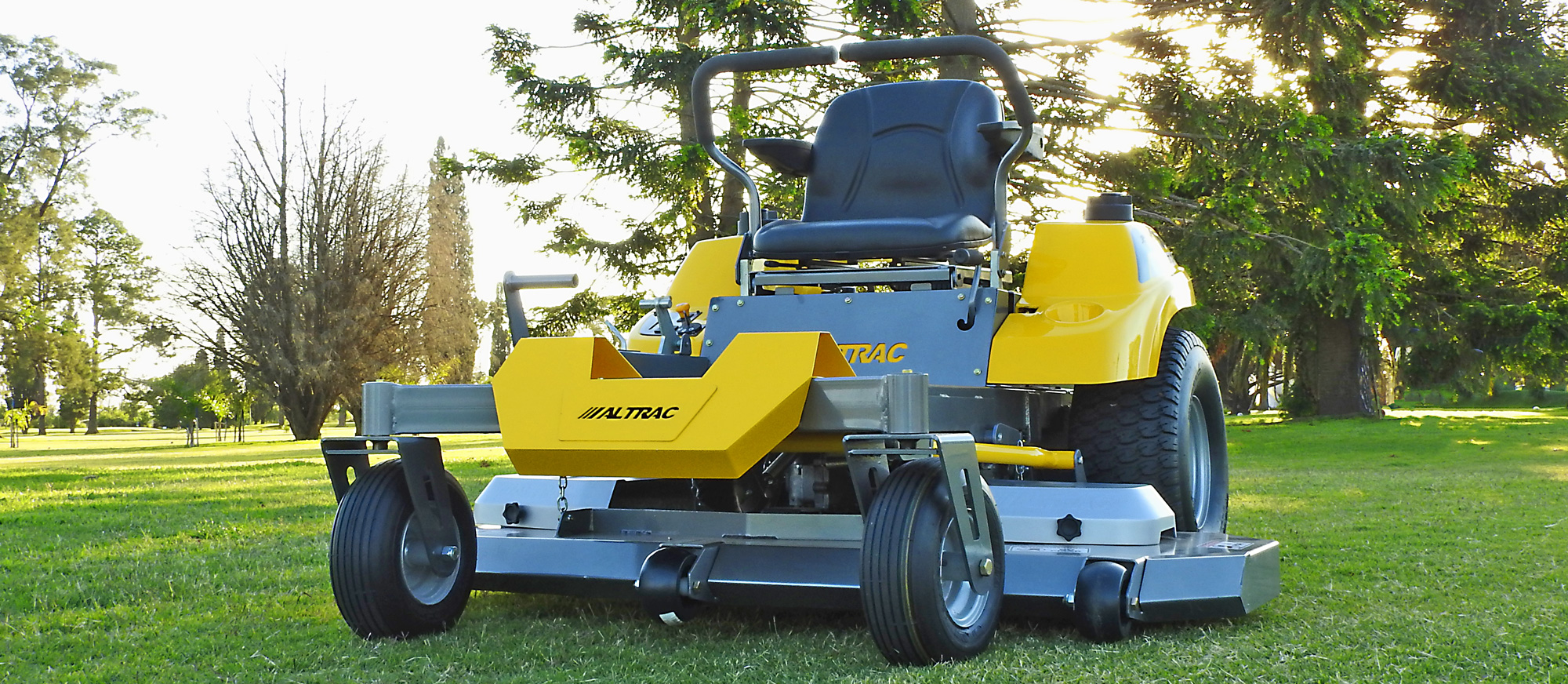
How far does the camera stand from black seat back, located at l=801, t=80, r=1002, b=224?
15.1 feet

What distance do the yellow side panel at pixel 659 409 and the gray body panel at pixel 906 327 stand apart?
2.48 feet

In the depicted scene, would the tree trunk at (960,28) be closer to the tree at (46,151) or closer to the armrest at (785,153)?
the armrest at (785,153)

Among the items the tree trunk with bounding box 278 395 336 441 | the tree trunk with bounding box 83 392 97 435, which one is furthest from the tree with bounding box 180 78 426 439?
the tree trunk with bounding box 83 392 97 435

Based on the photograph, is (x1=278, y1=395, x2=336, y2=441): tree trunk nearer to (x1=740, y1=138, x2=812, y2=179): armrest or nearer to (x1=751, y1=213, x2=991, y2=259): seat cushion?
(x1=740, y1=138, x2=812, y2=179): armrest

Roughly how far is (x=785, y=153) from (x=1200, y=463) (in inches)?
75.9

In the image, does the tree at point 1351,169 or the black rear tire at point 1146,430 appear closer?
the black rear tire at point 1146,430

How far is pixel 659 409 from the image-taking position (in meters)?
2.91

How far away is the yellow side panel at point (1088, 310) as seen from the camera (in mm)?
3725

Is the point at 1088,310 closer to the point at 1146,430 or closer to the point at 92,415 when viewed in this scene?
the point at 1146,430

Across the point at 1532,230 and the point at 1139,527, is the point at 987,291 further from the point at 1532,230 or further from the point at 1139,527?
the point at 1532,230

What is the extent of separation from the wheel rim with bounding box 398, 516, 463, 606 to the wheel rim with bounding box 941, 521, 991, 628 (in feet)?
4.42

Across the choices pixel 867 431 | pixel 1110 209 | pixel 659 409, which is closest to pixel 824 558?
pixel 867 431

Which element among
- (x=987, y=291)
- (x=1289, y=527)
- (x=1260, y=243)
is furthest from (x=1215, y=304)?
(x=987, y=291)

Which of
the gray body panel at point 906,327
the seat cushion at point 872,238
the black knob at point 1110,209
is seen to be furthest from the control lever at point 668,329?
the black knob at point 1110,209
